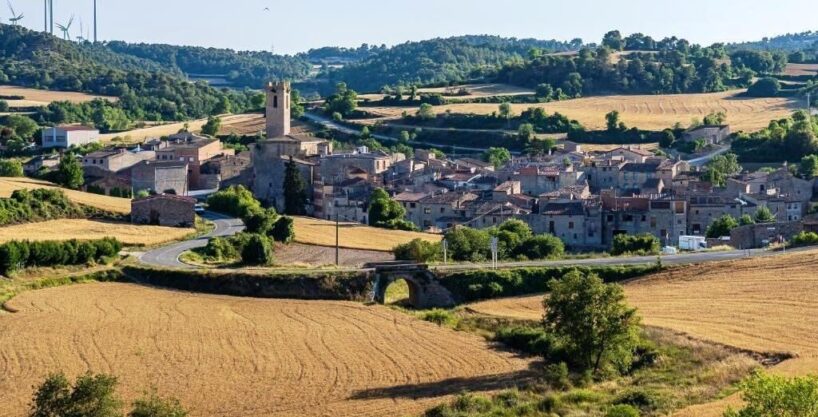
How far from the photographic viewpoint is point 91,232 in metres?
53.7

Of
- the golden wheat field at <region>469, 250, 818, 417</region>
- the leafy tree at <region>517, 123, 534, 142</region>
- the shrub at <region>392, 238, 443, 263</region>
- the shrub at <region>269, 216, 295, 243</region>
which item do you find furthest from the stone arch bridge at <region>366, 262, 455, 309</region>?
the leafy tree at <region>517, 123, 534, 142</region>

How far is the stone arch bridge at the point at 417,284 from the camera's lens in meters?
43.6

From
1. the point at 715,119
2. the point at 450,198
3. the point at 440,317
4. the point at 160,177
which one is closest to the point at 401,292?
the point at 440,317

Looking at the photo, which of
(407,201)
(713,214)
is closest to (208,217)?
(407,201)

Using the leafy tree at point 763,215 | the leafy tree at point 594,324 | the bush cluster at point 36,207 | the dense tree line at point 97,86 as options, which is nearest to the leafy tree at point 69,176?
the bush cluster at point 36,207

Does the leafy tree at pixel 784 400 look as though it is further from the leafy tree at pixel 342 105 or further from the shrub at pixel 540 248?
the leafy tree at pixel 342 105

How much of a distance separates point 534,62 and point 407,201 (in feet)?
267

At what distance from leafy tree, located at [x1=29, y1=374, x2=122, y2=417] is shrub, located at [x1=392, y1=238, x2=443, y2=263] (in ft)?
80.7

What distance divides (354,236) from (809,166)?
3541 centimetres

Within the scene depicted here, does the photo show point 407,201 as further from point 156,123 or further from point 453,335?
point 156,123

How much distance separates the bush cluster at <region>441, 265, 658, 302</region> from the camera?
4344 cm

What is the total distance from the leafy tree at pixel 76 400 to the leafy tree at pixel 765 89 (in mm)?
116300

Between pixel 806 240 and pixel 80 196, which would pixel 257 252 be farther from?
pixel 806 240

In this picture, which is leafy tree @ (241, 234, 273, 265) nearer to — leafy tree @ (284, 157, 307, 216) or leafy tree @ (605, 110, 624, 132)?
leafy tree @ (284, 157, 307, 216)
